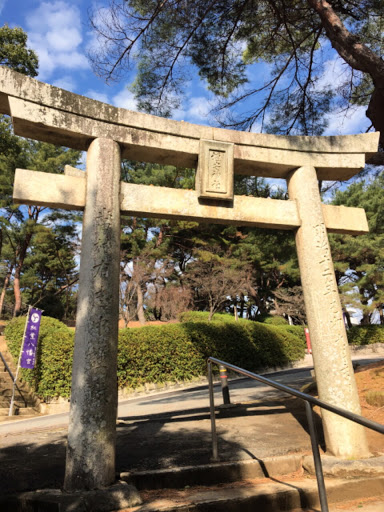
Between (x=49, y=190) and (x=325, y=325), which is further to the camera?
(x=325, y=325)

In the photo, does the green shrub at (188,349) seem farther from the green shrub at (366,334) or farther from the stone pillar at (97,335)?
the stone pillar at (97,335)

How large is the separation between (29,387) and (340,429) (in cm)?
1011

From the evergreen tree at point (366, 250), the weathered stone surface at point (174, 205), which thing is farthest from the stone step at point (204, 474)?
the evergreen tree at point (366, 250)

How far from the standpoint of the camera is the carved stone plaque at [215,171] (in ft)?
12.6

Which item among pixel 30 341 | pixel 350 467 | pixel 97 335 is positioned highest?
pixel 30 341

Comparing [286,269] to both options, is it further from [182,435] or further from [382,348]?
[182,435]

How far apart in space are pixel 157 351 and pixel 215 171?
9.11 m

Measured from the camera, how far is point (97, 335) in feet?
9.80

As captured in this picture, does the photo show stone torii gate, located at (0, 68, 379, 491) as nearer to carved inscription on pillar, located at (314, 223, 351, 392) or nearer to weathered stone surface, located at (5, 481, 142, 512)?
carved inscription on pillar, located at (314, 223, 351, 392)

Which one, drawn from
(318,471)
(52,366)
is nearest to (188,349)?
(52,366)

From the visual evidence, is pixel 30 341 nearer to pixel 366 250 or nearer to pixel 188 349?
pixel 188 349

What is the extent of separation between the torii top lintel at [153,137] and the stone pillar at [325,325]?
0.32m

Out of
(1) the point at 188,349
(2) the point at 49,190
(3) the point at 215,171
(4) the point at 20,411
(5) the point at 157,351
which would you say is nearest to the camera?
(2) the point at 49,190

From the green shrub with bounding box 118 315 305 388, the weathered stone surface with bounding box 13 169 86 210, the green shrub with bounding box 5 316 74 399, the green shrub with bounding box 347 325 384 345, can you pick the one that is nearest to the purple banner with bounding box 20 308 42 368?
the green shrub with bounding box 5 316 74 399
